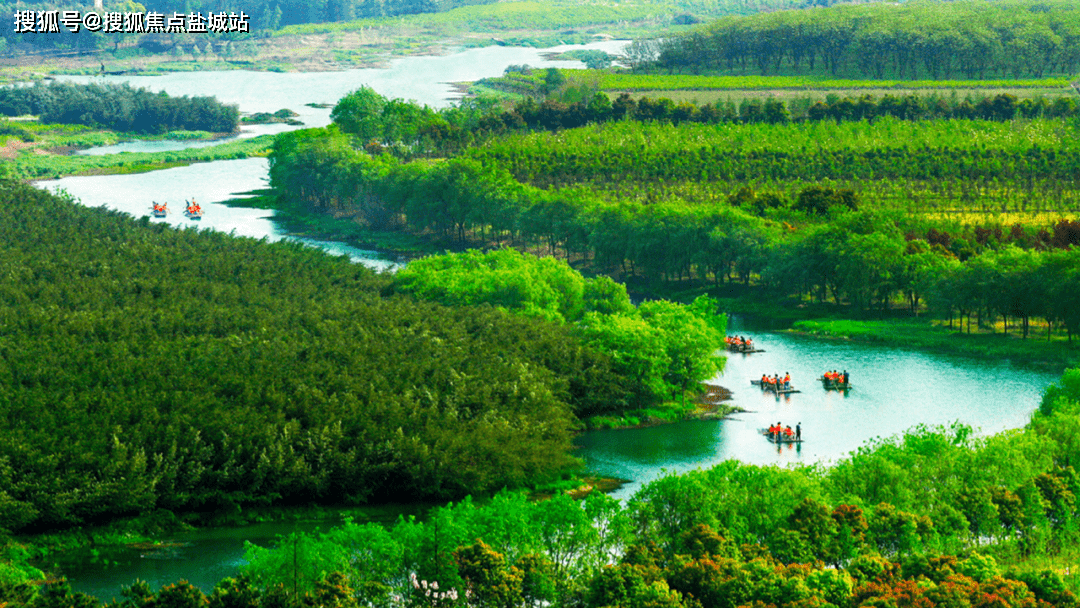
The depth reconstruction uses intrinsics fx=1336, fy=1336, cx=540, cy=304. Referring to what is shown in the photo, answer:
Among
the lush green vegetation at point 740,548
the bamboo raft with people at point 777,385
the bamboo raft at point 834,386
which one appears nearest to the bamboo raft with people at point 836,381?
the bamboo raft at point 834,386

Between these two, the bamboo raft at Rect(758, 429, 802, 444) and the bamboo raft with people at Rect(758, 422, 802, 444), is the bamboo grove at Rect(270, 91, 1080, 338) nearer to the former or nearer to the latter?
the bamboo raft with people at Rect(758, 422, 802, 444)

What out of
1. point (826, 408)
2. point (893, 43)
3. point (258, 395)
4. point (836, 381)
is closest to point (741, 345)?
point (836, 381)

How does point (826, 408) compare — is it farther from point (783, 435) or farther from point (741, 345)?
point (741, 345)

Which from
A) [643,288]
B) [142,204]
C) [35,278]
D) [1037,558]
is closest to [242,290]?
[35,278]

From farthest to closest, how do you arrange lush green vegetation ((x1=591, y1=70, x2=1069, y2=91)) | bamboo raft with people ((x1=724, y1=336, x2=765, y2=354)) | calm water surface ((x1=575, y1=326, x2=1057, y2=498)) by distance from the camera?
1. lush green vegetation ((x1=591, y1=70, x2=1069, y2=91))
2. bamboo raft with people ((x1=724, y1=336, x2=765, y2=354))
3. calm water surface ((x1=575, y1=326, x2=1057, y2=498))

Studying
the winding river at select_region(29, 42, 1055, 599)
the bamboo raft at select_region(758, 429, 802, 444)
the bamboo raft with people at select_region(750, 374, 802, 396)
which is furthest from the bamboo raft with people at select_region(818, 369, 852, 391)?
the bamboo raft at select_region(758, 429, 802, 444)

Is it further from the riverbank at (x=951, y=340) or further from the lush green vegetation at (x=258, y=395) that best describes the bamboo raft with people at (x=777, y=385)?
the riverbank at (x=951, y=340)

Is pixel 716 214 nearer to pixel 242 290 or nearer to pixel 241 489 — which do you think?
pixel 242 290
